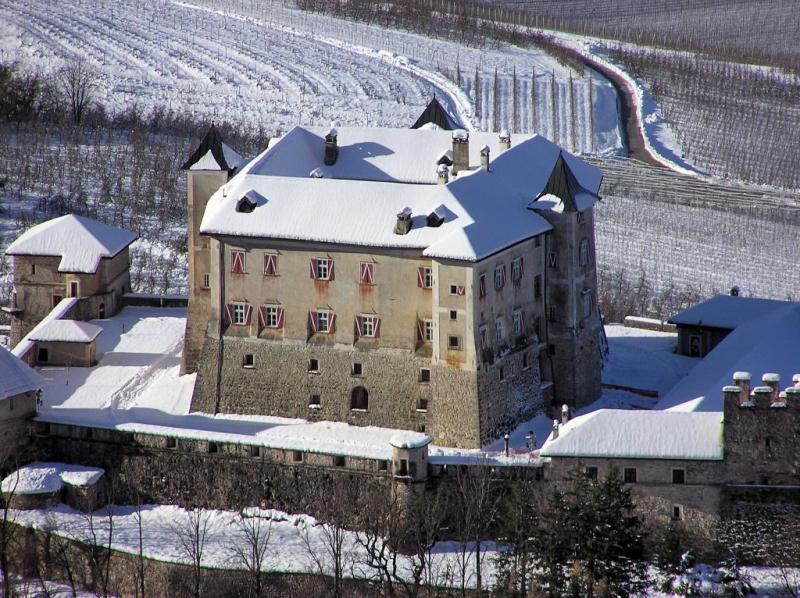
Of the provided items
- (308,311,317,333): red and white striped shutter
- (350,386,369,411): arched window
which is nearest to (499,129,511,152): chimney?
(308,311,317,333): red and white striped shutter

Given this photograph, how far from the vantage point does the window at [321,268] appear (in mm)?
78562

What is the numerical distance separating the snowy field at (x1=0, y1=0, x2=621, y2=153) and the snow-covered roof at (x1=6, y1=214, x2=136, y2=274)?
49.4 metres

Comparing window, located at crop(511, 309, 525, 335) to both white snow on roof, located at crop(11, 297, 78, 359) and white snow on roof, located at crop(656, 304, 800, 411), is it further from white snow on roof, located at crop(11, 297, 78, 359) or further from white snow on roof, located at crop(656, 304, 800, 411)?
white snow on roof, located at crop(11, 297, 78, 359)

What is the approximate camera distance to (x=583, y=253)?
83.6 m

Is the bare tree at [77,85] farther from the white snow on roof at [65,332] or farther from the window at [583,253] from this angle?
the window at [583,253]

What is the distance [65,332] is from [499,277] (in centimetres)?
2156

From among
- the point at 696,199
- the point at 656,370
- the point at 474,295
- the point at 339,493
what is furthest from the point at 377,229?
the point at 696,199

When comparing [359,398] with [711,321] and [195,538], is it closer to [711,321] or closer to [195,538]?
[195,538]

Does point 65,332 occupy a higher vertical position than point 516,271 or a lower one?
lower

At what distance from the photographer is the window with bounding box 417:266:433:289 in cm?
7712

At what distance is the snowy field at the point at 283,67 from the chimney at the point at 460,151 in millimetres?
57306

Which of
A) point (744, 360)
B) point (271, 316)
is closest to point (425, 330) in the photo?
point (271, 316)

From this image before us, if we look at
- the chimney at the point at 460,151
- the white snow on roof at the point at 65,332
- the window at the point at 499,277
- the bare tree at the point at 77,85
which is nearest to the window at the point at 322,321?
the window at the point at 499,277

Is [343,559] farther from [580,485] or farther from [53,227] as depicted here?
[53,227]
